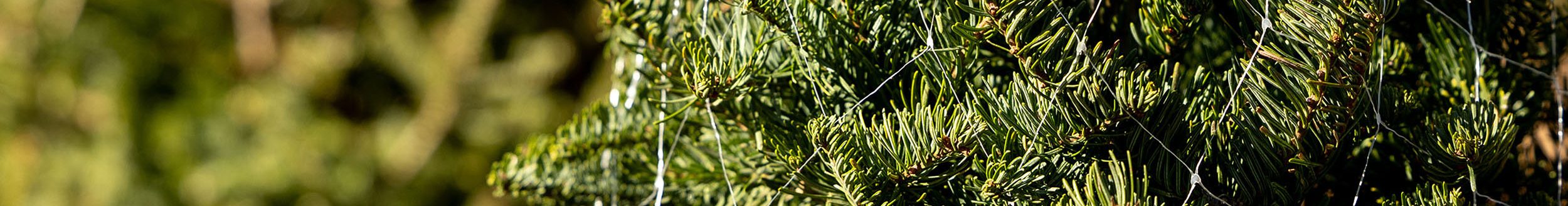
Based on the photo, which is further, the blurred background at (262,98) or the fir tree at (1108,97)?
the blurred background at (262,98)

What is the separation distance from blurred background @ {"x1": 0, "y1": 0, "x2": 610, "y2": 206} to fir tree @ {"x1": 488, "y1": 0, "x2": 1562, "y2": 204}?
2.61 feet

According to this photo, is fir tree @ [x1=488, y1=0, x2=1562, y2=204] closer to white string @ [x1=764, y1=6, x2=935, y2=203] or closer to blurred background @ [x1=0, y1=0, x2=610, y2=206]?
white string @ [x1=764, y1=6, x2=935, y2=203]

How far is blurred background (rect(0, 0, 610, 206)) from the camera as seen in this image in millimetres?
1058

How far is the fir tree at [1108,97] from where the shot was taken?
9.0 inches

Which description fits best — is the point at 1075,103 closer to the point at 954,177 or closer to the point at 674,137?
the point at 954,177

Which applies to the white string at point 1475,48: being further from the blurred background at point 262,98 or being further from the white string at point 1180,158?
the blurred background at point 262,98

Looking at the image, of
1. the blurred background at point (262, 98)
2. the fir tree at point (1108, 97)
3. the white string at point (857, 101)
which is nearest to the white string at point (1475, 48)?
the fir tree at point (1108, 97)

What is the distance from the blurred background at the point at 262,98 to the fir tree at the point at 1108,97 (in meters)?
0.79

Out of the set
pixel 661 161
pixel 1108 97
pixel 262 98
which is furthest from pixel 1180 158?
pixel 262 98

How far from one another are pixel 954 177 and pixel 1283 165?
8 centimetres

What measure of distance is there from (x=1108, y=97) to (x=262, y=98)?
1.05 meters

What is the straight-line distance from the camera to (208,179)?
3.53ft

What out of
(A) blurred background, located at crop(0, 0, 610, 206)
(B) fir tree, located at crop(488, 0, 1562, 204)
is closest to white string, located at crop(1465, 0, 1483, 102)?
(B) fir tree, located at crop(488, 0, 1562, 204)

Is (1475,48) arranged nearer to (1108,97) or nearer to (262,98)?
(1108,97)
